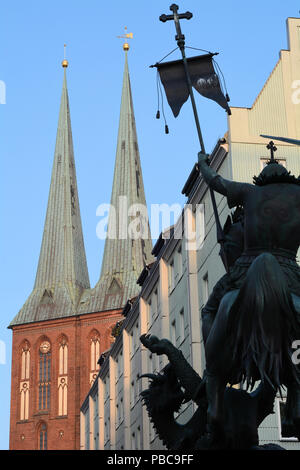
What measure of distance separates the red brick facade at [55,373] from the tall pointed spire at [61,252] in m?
1.66

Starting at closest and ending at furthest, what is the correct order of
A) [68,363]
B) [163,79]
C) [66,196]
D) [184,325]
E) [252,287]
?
[252,287] < [163,79] < [184,325] < [68,363] < [66,196]

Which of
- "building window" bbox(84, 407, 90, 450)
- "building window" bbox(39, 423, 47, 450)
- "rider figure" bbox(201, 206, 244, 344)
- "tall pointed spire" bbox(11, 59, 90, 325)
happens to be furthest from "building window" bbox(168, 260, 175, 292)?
"tall pointed spire" bbox(11, 59, 90, 325)

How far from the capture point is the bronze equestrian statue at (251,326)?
7.18 meters

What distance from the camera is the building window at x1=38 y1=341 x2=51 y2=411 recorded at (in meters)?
111

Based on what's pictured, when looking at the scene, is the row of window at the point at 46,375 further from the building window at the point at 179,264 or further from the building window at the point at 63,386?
the building window at the point at 179,264

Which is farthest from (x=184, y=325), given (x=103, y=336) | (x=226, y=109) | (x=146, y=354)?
(x=103, y=336)

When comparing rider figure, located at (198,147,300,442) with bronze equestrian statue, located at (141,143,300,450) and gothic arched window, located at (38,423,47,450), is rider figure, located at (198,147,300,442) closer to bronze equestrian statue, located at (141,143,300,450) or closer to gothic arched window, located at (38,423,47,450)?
bronze equestrian statue, located at (141,143,300,450)

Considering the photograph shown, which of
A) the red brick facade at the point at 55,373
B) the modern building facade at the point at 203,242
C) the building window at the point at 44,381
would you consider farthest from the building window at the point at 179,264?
the building window at the point at 44,381

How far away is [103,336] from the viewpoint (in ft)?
368

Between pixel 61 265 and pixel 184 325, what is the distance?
73.8m

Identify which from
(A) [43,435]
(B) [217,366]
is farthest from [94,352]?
(B) [217,366]

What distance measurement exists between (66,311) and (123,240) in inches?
432

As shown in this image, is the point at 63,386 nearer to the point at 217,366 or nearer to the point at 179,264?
the point at 179,264
